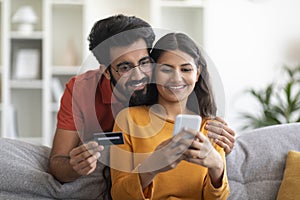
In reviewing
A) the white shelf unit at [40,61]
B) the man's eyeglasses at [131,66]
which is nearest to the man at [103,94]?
the man's eyeglasses at [131,66]

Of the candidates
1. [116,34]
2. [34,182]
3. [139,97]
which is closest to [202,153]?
[139,97]

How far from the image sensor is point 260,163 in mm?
1954

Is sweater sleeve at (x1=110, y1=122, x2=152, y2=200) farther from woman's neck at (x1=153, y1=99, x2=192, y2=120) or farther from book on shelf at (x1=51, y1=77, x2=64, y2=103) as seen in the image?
book on shelf at (x1=51, y1=77, x2=64, y2=103)

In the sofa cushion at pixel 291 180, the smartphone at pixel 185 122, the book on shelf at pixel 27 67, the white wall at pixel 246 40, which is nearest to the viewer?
the smartphone at pixel 185 122

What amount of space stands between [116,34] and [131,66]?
138 millimetres

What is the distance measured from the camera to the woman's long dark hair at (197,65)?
1.56 metres

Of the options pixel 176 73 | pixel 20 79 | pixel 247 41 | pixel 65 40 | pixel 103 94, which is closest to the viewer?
pixel 176 73

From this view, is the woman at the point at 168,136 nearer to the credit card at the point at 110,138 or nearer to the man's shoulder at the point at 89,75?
the credit card at the point at 110,138

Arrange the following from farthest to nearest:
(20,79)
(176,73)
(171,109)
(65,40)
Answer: (65,40) < (20,79) < (171,109) < (176,73)

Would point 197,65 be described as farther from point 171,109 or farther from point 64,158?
point 64,158

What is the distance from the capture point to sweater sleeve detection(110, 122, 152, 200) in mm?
1592

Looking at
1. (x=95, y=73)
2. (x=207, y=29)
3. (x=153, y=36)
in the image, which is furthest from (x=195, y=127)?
(x=207, y=29)

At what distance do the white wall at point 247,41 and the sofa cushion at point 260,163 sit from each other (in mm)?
2382

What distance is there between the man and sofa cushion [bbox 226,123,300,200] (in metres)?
0.19
